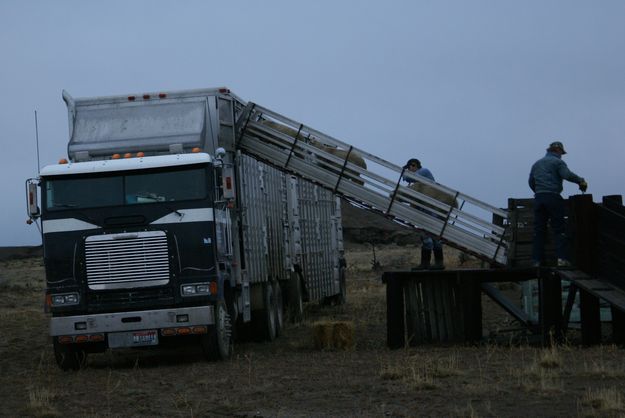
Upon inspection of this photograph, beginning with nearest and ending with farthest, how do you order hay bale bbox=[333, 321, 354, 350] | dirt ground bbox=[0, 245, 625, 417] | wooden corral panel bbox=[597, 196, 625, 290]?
dirt ground bbox=[0, 245, 625, 417]
wooden corral panel bbox=[597, 196, 625, 290]
hay bale bbox=[333, 321, 354, 350]

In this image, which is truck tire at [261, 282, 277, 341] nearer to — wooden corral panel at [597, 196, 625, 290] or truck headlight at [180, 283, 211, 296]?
truck headlight at [180, 283, 211, 296]

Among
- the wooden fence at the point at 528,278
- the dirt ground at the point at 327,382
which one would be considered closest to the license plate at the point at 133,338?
Result: the dirt ground at the point at 327,382

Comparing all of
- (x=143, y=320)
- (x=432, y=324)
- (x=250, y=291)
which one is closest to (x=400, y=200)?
(x=432, y=324)

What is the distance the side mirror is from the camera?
16.6 meters

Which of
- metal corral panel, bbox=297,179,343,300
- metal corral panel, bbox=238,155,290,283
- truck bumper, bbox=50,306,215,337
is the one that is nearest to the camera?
truck bumper, bbox=50,306,215,337

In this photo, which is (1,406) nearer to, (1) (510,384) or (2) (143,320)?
(2) (143,320)

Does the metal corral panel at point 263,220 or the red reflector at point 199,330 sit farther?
the metal corral panel at point 263,220

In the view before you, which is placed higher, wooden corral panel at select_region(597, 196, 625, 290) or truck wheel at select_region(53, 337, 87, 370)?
wooden corral panel at select_region(597, 196, 625, 290)

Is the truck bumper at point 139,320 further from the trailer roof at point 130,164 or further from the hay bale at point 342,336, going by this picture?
the hay bale at point 342,336

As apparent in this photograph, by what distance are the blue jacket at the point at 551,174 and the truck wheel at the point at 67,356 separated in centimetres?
708

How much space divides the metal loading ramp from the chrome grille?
136 inches

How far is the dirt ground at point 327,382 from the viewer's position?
11633 millimetres

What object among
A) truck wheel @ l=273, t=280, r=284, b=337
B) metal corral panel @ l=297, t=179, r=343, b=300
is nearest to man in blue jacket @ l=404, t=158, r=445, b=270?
truck wheel @ l=273, t=280, r=284, b=337

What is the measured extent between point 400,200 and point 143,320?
4.75 m
